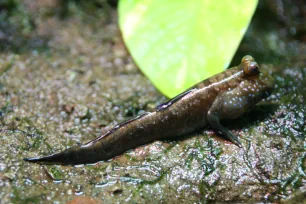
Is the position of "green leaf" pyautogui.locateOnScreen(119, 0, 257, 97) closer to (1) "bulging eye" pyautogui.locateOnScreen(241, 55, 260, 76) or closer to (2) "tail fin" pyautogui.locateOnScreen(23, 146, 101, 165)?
(1) "bulging eye" pyautogui.locateOnScreen(241, 55, 260, 76)

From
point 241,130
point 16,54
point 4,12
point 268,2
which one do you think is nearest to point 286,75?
point 241,130

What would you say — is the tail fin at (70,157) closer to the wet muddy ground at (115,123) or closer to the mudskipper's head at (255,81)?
the wet muddy ground at (115,123)

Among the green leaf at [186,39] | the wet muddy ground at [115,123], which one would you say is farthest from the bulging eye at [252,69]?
the wet muddy ground at [115,123]

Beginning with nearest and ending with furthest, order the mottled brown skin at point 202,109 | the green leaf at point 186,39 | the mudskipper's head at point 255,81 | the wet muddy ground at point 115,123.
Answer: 1. the wet muddy ground at point 115,123
2. the mottled brown skin at point 202,109
3. the mudskipper's head at point 255,81
4. the green leaf at point 186,39

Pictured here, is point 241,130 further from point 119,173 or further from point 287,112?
→ point 119,173

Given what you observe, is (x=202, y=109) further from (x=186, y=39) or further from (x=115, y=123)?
(x=115, y=123)
